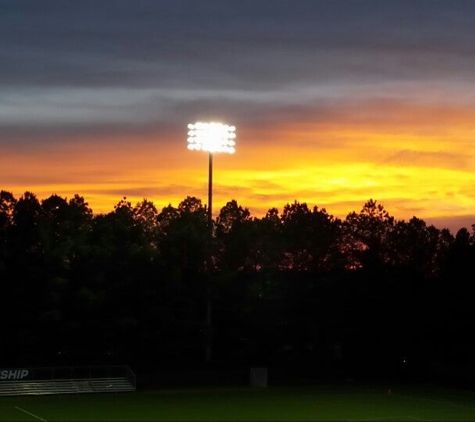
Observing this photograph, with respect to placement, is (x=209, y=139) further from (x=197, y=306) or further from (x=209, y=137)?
(x=197, y=306)

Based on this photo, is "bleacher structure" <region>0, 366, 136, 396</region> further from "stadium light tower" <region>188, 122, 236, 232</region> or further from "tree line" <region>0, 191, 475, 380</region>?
"stadium light tower" <region>188, 122, 236, 232</region>

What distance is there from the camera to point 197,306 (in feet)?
192

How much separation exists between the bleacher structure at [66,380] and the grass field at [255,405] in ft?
2.65

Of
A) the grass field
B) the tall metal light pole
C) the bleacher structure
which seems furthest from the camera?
the tall metal light pole

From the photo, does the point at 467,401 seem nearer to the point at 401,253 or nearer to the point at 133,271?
the point at 133,271

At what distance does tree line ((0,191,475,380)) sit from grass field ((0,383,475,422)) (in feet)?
20.1

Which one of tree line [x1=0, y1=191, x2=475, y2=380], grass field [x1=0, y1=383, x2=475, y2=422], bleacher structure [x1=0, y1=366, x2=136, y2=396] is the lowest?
grass field [x1=0, y1=383, x2=475, y2=422]

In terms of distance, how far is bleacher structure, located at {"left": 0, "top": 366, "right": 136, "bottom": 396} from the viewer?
43312 mm

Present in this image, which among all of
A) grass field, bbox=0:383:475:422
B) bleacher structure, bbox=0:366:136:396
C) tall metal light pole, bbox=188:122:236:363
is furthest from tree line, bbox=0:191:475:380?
grass field, bbox=0:383:475:422

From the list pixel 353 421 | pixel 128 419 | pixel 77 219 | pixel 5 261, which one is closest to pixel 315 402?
pixel 353 421

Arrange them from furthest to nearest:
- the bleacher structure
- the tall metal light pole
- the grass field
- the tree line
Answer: the tree line, the tall metal light pole, the bleacher structure, the grass field

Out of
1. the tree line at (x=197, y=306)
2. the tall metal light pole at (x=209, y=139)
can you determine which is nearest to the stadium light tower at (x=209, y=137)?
the tall metal light pole at (x=209, y=139)

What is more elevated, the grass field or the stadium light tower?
the stadium light tower

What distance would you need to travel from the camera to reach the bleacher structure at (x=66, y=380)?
43312 mm
